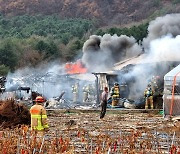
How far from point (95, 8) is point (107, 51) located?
5907cm

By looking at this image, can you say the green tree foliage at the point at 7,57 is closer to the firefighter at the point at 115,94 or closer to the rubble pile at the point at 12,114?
the firefighter at the point at 115,94

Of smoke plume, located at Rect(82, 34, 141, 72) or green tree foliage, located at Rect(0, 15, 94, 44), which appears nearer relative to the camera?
smoke plume, located at Rect(82, 34, 141, 72)

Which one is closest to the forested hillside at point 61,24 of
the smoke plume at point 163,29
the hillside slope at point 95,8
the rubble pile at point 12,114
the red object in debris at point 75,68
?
the hillside slope at point 95,8

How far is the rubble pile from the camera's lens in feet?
54.9

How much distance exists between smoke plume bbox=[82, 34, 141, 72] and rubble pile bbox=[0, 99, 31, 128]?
22743 millimetres

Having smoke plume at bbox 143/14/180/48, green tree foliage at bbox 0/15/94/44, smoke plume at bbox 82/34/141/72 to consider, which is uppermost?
green tree foliage at bbox 0/15/94/44

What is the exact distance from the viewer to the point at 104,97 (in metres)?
21.3

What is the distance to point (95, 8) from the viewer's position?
101 m

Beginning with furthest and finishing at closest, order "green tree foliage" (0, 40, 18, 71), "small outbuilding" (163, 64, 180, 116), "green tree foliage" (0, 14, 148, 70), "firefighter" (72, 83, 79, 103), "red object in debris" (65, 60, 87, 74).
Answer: "green tree foliage" (0, 14, 148, 70), "green tree foliage" (0, 40, 18, 71), "red object in debris" (65, 60, 87, 74), "firefighter" (72, 83, 79, 103), "small outbuilding" (163, 64, 180, 116)

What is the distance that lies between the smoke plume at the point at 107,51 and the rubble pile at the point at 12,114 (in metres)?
22.7

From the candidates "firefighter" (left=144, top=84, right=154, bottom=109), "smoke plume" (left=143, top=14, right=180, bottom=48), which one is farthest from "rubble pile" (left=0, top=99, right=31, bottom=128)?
"smoke plume" (left=143, top=14, right=180, bottom=48)

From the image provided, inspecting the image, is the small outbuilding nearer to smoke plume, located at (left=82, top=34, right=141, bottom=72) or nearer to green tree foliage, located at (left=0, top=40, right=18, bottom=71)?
smoke plume, located at (left=82, top=34, right=141, bottom=72)

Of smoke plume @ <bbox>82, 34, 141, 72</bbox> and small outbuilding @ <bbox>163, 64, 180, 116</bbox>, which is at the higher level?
smoke plume @ <bbox>82, 34, 141, 72</bbox>

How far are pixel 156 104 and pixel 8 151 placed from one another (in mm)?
17408
